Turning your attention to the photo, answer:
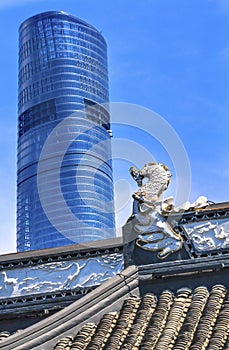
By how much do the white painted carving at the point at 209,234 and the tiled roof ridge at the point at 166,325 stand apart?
78cm

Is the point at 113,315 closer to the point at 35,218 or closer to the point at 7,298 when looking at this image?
the point at 7,298

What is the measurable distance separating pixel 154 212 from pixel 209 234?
0.95m

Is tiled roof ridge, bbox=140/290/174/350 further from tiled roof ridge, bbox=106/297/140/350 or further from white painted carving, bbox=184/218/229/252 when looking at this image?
white painted carving, bbox=184/218/229/252

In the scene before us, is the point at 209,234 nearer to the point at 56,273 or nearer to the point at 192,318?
the point at 192,318

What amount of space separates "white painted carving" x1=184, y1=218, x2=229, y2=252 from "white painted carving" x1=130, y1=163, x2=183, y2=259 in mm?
253

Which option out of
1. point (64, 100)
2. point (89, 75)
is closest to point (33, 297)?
point (64, 100)

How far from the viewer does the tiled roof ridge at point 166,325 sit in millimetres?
11000

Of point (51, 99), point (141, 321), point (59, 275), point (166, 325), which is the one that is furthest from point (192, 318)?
point (51, 99)

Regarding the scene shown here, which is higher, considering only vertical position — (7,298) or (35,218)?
(35,218)

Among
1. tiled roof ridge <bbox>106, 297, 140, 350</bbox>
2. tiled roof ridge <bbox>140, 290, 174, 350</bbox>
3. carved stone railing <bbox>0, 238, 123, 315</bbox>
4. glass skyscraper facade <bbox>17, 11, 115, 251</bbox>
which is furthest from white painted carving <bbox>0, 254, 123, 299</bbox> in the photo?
glass skyscraper facade <bbox>17, 11, 115, 251</bbox>

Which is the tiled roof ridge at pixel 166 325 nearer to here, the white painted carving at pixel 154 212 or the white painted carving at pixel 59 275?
the white painted carving at pixel 154 212

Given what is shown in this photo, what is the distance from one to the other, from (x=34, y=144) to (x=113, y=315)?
204 feet

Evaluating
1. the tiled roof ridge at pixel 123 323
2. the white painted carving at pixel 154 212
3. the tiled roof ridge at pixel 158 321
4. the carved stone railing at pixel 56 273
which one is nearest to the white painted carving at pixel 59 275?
the carved stone railing at pixel 56 273

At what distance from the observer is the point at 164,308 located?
12.3 metres
